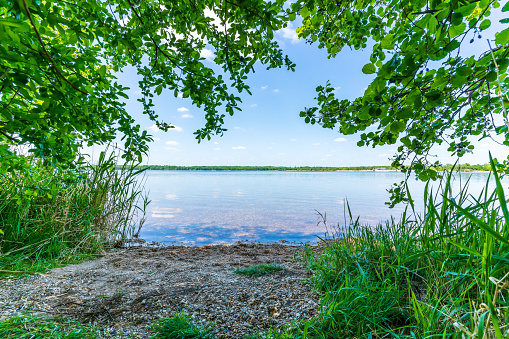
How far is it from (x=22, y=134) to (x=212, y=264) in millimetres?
2785

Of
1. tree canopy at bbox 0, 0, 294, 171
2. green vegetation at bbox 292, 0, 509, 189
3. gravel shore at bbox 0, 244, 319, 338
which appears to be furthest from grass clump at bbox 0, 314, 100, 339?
green vegetation at bbox 292, 0, 509, 189

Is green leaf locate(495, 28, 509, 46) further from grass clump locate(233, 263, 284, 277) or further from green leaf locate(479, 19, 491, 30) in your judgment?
grass clump locate(233, 263, 284, 277)

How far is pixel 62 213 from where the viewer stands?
158 inches

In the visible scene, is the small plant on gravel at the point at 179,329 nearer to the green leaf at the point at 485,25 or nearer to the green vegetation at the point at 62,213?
the green vegetation at the point at 62,213

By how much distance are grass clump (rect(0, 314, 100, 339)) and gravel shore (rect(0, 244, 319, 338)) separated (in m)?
0.11

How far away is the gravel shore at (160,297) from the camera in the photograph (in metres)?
1.94

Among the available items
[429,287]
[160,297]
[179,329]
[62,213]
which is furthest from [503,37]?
[62,213]

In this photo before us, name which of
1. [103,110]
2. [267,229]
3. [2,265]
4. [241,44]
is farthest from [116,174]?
[267,229]

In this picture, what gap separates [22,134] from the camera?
67.6 inches

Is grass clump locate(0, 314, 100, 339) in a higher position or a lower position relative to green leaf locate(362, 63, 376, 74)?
lower

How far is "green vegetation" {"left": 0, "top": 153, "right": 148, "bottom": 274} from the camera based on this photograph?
3.36 m

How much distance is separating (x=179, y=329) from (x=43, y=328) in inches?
40.0

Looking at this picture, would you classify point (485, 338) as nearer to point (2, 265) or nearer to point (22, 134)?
point (22, 134)

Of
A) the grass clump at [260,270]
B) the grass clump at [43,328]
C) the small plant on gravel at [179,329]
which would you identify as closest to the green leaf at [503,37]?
the small plant on gravel at [179,329]
